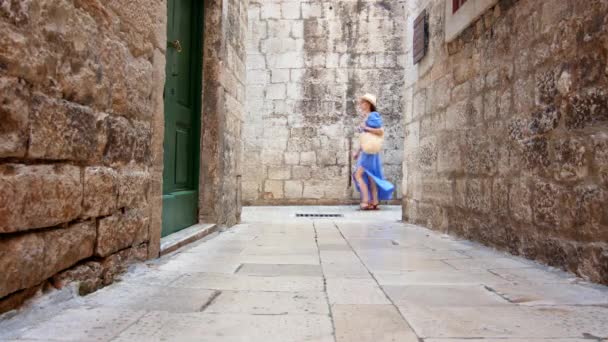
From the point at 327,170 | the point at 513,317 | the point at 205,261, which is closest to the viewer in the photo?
the point at 513,317

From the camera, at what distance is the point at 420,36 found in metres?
5.14

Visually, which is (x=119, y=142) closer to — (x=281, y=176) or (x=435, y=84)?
(x=435, y=84)

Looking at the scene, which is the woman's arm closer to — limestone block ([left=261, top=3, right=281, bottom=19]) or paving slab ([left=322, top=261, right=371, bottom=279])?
limestone block ([left=261, top=3, right=281, bottom=19])

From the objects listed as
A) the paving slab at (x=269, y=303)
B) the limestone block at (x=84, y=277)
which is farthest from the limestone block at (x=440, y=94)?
the limestone block at (x=84, y=277)

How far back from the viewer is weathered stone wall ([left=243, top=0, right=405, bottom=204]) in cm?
873

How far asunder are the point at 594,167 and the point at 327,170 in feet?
21.6

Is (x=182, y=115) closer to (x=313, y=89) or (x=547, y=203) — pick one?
(x=547, y=203)

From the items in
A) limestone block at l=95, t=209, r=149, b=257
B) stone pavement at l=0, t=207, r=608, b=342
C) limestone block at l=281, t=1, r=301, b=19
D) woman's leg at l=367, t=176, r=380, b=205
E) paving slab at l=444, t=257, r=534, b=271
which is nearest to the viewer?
stone pavement at l=0, t=207, r=608, b=342

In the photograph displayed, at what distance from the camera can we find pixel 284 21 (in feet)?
28.7

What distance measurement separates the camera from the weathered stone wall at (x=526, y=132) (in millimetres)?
2217

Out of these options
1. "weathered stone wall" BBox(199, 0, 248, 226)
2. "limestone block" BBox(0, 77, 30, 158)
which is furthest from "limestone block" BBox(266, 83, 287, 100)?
"limestone block" BBox(0, 77, 30, 158)

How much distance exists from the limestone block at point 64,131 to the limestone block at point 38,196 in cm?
6

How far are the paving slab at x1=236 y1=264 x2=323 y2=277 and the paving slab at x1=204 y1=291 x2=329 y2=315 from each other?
406mm

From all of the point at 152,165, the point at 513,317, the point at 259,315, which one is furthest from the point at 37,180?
the point at 513,317
